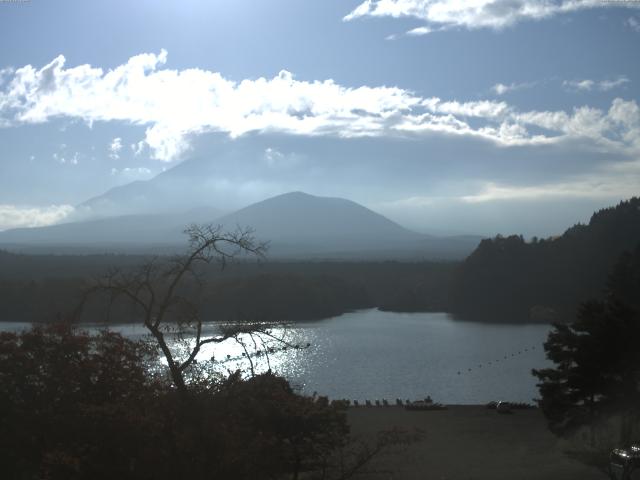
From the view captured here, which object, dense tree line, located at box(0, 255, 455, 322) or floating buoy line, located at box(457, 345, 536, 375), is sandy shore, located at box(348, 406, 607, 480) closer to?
floating buoy line, located at box(457, 345, 536, 375)

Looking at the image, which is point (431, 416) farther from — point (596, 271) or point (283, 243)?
point (283, 243)

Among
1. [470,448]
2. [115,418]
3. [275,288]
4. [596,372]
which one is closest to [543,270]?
[275,288]

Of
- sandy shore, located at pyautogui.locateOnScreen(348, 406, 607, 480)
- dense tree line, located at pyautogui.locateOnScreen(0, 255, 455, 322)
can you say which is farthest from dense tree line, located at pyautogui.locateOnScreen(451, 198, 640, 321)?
sandy shore, located at pyautogui.locateOnScreen(348, 406, 607, 480)

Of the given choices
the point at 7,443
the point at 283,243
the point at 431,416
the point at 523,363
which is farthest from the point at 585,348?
the point at 283,243

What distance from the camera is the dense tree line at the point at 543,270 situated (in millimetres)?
53281

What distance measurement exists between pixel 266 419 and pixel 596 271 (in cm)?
4950

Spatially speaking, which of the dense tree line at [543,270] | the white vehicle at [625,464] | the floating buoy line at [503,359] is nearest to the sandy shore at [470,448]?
the white vehicle at [625,464]

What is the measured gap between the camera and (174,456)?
6.20 meters

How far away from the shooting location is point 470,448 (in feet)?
47.5

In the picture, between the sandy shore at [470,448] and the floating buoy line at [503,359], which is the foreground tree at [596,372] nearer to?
the sandy shore at [470,448]

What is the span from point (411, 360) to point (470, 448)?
15.3 metres

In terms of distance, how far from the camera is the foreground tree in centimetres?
1223

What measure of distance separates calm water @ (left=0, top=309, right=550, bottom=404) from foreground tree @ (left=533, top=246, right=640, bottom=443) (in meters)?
4.86

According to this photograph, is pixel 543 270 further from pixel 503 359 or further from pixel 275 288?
pixel 503 359
